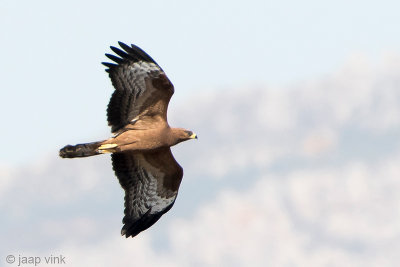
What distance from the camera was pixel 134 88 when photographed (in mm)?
28969

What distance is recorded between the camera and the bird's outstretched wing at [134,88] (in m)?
28.8

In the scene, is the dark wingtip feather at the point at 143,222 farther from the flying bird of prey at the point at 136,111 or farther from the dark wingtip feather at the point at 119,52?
the dark wingtip feather at the point at 119,52

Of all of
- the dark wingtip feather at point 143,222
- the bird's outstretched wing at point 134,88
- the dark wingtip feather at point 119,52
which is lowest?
the dark wingtip feather at point 143,222

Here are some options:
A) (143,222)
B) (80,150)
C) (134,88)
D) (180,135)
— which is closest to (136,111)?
(134,88)

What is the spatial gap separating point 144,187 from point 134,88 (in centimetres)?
303

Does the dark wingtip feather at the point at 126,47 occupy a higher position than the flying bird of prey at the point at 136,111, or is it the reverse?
the dark wingtip feather at the point at 126,47

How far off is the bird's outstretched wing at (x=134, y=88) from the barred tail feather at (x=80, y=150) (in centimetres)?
86

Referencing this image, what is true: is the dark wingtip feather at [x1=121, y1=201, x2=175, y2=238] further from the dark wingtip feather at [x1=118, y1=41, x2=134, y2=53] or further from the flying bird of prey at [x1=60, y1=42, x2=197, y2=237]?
the dark wingtip feather at [x1=118, y1=41, x2=134, y2=53]

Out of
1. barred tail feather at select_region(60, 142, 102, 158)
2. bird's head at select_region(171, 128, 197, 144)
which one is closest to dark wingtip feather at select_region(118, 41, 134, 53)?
bird's head at select_region(171, 128, 197, 144)

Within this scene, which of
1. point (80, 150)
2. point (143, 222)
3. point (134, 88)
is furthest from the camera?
point (143, 222)

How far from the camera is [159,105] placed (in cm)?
2892

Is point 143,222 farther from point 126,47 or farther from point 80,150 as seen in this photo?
point 126,47

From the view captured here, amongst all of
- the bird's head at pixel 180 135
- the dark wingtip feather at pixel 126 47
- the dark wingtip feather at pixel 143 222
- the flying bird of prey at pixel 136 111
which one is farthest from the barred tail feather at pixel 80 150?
the dark wingtip feather at pixel 143 222

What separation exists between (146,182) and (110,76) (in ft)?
10.4
